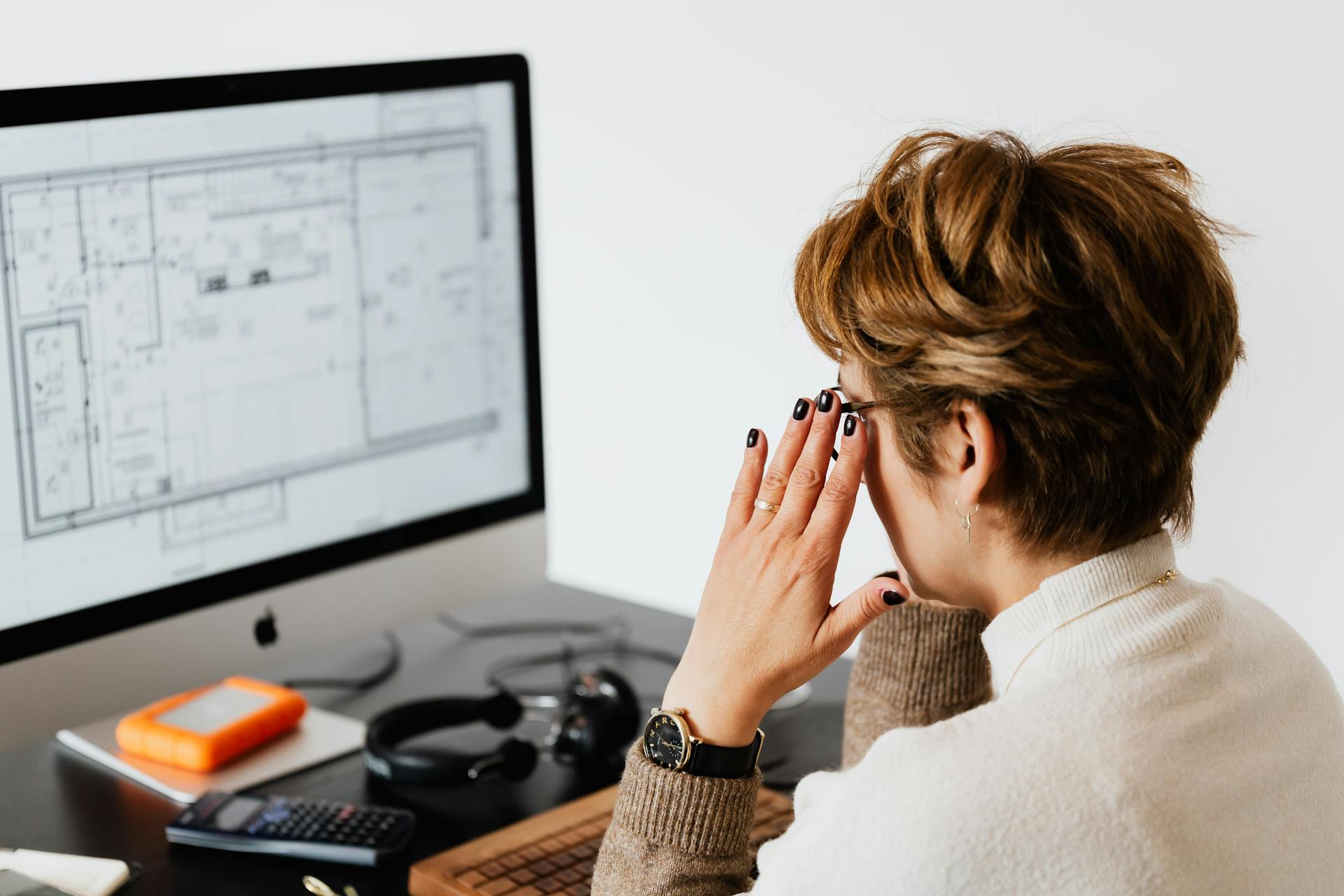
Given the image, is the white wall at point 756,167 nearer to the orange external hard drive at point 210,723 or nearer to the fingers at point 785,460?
the fingers at point 785,460

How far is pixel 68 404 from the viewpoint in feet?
3.49

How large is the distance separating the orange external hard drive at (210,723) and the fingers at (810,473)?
59cm

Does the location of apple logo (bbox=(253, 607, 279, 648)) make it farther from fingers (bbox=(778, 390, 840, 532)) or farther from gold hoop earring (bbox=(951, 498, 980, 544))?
gold hoop earring (bbox=(951, 498, 980, 544))

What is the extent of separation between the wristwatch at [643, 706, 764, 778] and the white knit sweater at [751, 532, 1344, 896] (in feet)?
0.41

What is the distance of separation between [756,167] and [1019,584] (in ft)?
3.47

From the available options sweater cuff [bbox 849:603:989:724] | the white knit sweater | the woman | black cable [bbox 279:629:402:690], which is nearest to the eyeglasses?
the woman

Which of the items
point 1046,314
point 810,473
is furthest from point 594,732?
point 1046,314

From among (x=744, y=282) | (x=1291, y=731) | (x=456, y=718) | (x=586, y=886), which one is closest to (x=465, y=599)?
(x=456, y=718)

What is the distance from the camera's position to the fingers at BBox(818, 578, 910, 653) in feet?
3.04

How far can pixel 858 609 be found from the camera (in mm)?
933

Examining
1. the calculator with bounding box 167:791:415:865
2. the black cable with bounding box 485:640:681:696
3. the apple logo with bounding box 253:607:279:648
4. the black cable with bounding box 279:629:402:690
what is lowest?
the black cable with bounding box 485:640:681:696

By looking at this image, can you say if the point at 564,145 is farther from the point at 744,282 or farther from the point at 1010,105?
the point at 1010,105

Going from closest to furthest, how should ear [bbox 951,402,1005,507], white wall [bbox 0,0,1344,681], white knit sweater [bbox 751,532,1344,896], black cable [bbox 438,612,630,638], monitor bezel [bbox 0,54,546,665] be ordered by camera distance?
white knit sweater [bbox 751,532,1344,896]
ear [bbox 951,402,1005,507]
monitor bezel [bbox 0,54,546,665]
white wall [bbox 0,0,1344,681]
black cable [bbox 438,612,630,638]

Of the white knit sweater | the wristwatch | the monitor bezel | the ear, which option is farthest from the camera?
the monitor bezel
